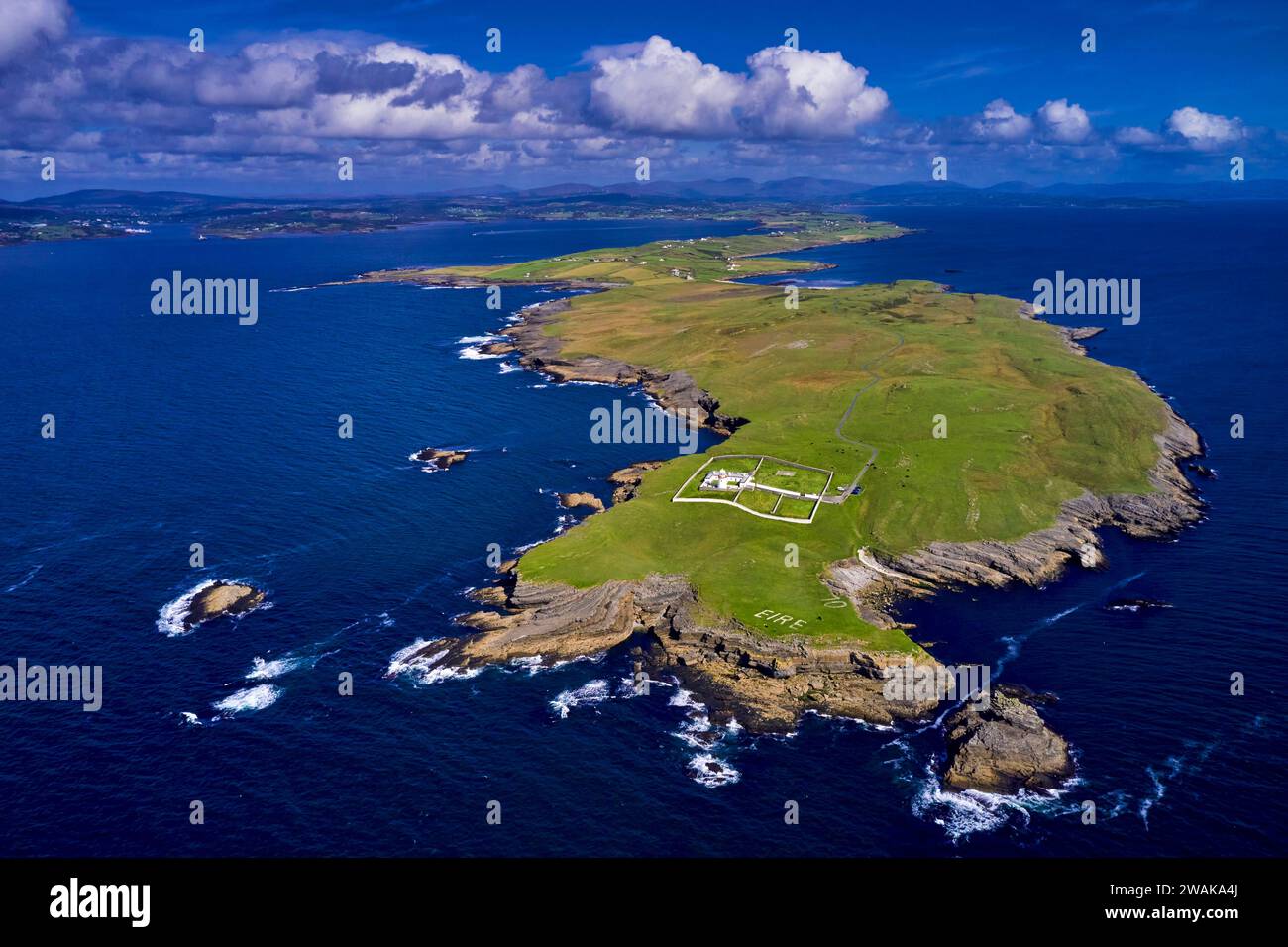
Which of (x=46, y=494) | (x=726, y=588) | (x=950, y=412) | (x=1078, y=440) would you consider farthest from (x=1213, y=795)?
(x=46, y=494)

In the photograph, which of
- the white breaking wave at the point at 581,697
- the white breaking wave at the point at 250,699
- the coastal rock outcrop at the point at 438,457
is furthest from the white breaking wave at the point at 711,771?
the coastal rock outcrop at the point at 438,457

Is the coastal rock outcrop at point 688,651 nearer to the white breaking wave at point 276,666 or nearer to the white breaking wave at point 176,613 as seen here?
the white breaking wave at point 276,666

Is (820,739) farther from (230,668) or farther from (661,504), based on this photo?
(230,668)

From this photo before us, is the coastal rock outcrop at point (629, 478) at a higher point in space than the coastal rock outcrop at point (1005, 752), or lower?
higher

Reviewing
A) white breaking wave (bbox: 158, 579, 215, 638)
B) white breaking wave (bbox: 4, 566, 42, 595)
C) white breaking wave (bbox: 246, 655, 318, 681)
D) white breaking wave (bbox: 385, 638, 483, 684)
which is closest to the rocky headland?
white breaking wave (bbox: 385, 638, 483, 684)

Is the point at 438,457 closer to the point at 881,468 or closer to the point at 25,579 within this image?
the point at 25,579
